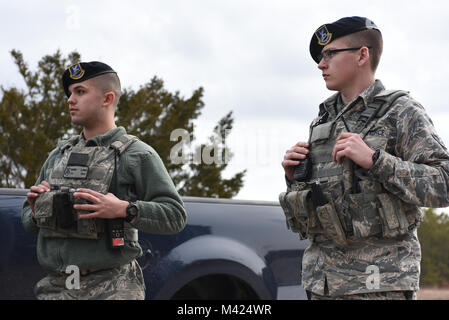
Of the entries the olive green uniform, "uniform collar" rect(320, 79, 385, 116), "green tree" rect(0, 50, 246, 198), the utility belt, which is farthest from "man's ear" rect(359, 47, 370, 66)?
"green tree" rect(0, 50, 246, 198)

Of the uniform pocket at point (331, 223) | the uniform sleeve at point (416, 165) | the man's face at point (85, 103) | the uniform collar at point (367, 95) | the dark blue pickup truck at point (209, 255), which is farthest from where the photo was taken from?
the dark blue pickup truck at point (209, 255)

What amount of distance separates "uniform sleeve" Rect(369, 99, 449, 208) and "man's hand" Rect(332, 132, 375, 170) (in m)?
0.04

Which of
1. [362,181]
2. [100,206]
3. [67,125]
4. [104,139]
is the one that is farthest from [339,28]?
[67,125]

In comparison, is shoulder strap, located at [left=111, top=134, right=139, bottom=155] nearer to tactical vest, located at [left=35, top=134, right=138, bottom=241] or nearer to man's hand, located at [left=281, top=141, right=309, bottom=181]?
tactical vest, located at [left=35, top=134, right=138, bottom=241]

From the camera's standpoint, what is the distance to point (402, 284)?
7.44 feet

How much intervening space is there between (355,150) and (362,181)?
16cm

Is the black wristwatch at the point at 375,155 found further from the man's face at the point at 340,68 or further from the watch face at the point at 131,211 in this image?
the watch face at the point at 131,211

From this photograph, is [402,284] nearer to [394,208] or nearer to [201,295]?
[394,208]

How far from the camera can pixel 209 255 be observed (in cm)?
362

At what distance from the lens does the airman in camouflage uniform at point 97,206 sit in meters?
2.51

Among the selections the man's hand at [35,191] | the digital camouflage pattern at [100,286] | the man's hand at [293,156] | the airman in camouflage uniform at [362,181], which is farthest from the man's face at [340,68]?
the man's hand at [35,191]

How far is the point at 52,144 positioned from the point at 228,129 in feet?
A: 20.5

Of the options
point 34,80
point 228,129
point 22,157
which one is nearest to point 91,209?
point 22,157
